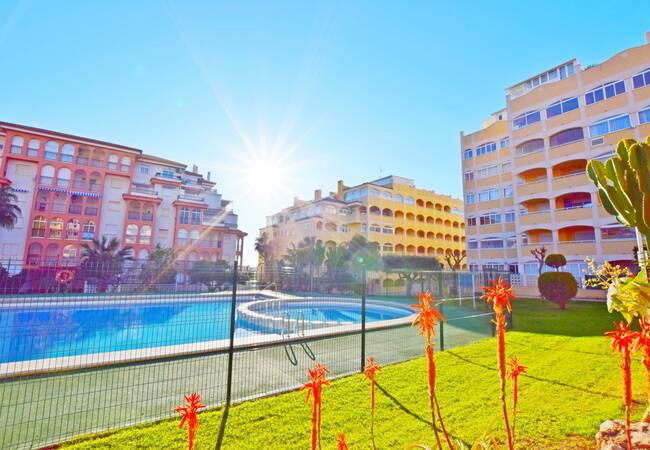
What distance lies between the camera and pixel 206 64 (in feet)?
30.3

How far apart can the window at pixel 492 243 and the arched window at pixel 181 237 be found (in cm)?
3376

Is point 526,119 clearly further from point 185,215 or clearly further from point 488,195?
point 185,215

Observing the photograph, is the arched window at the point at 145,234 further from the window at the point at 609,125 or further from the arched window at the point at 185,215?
the window at the point at 609,125

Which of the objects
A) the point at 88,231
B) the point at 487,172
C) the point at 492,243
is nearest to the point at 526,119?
the point at 487,172

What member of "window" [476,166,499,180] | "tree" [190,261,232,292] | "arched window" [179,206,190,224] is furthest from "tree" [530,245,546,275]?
"arched window" [179,206,190,224]

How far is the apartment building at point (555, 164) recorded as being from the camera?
2314 cm

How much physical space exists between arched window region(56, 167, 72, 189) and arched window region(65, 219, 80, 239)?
3889mm

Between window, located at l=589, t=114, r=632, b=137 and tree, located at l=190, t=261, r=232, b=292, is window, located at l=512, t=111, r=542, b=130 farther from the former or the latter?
tree, located at l=190, t=261, r=232, b=292

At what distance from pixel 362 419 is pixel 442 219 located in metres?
52.7

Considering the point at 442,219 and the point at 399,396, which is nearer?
the point at 399,396

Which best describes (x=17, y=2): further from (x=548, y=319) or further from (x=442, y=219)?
(x=442, y=219)

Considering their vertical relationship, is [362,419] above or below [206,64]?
below

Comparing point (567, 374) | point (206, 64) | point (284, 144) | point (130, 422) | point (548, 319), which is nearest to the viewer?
point (130, 422)

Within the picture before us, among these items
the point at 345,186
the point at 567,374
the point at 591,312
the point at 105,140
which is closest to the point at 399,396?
the point at 567,374
